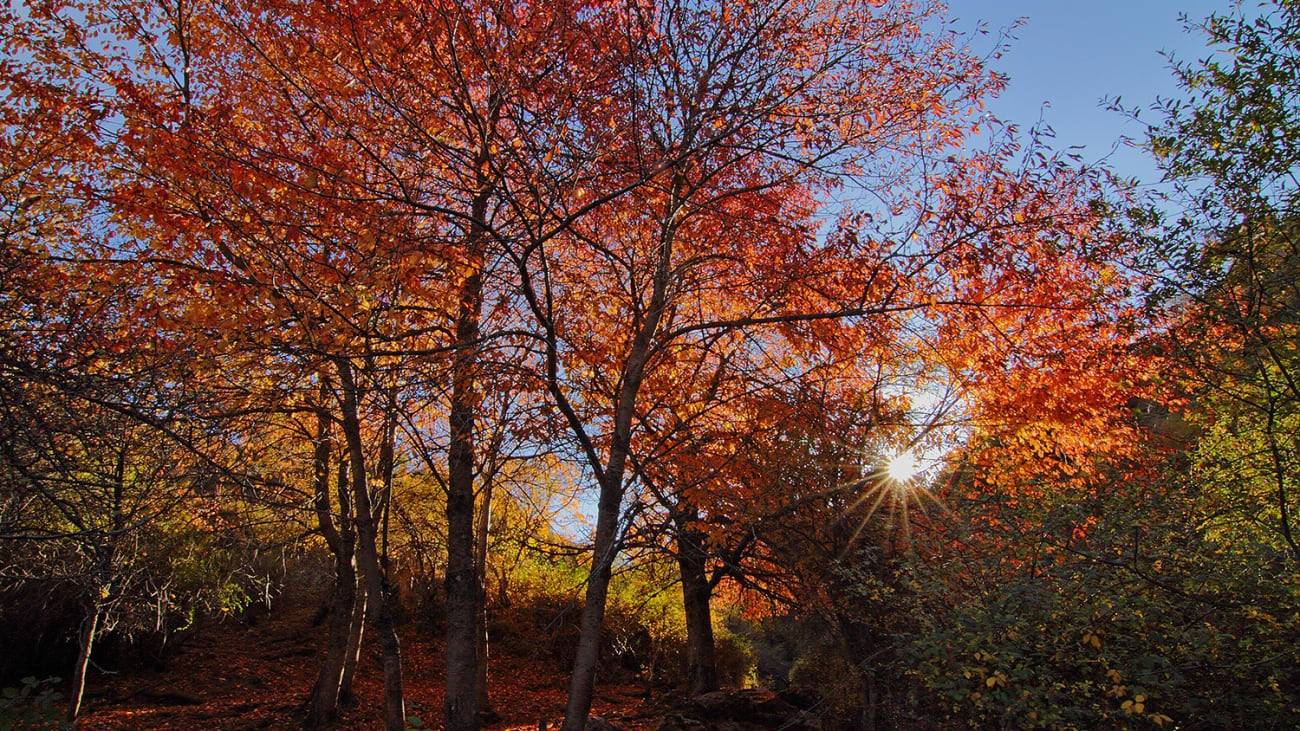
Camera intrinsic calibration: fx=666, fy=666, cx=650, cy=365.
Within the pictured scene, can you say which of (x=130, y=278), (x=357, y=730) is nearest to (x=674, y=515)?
(x=130, y=278)

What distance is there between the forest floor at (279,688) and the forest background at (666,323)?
17.2ft

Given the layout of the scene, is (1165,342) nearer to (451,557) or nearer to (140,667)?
(451,557)

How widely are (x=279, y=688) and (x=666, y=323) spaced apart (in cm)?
1180

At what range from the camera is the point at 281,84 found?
5.91m

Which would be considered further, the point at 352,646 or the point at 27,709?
the point at 352,646

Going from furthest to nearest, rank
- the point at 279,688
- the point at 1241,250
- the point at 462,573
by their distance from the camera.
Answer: the point at 279,688
the point at 462,573
the point at 1241,250

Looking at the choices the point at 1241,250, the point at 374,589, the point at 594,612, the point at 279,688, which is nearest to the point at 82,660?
the point at 279,688

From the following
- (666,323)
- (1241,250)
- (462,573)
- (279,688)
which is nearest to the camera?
(1241,250)

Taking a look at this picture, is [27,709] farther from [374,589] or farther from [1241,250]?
[1241,250]

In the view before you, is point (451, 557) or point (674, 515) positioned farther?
point (451, 557)

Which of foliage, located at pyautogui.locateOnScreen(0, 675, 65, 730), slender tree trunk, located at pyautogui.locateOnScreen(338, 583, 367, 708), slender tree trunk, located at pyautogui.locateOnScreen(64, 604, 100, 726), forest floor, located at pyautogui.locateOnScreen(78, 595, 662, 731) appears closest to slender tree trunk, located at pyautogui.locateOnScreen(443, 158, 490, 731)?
foliage, located at pyautogui.locateOnScreen(0, 675, 65, 730)

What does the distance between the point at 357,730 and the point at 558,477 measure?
550 centimetres

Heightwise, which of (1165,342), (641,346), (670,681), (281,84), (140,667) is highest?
(281,84)

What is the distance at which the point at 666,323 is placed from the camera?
906 centimetres
